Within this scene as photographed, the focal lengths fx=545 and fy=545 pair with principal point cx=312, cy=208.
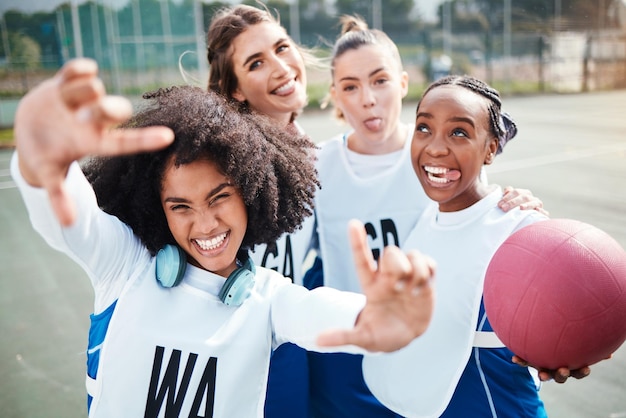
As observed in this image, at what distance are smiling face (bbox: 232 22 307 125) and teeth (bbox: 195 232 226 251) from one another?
119 centimetres

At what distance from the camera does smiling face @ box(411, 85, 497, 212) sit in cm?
200

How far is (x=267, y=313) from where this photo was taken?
1.75 m

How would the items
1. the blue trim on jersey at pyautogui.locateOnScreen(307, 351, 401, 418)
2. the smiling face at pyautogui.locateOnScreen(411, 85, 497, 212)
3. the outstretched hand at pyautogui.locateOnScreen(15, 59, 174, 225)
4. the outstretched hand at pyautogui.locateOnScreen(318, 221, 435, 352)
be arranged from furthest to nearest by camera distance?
the blue trim on jersey at pyautogui.locateOnScreen(307, 351, 401, 418), the smiling face at pyautogui.locateOnScreen(411, 85, 497, 212), the outstretched hand at pyautogui.locateOnScreen(318, 221, 435, 352), the outstretched hand at pyautogui.locateOnScreen(15, 59, 174, 225)

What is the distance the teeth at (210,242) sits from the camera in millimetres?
1761

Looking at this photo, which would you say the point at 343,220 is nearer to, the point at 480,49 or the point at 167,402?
the point at 167,402

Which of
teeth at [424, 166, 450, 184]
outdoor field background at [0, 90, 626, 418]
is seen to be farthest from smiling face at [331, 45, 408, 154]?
outdoor field background at [0, 90, 626, 418]

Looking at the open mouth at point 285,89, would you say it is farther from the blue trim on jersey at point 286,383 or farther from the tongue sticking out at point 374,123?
the blue trim on jersey at point 286,383

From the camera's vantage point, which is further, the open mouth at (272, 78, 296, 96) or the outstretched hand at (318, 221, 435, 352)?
the open mouth at (272, 78, 296, 96)

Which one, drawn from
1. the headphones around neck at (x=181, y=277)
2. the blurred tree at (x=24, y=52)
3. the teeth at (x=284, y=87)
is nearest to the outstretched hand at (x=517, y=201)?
the headphones around neck at (x=181, y=277)

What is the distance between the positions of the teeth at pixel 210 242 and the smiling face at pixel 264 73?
1188 mm

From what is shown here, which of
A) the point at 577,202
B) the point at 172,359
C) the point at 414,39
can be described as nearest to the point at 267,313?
the point at 172,359

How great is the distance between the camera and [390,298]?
4.17 ft

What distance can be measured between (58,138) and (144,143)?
18cm

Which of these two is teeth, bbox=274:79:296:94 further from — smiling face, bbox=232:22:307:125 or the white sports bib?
the white sports bib
